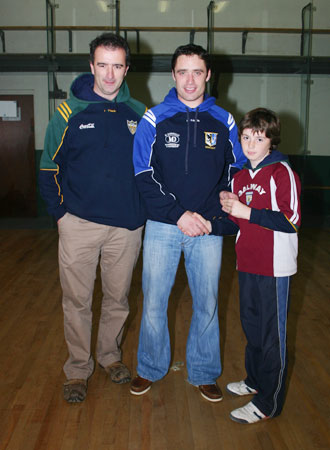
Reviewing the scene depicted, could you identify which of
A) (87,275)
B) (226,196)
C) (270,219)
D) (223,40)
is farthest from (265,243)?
(223,40)

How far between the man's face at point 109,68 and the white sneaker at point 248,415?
4.84 feet

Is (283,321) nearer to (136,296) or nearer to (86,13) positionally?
(136,296)

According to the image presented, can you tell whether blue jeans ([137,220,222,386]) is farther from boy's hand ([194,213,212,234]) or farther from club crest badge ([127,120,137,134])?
club crest badge ([127,120,137,134])

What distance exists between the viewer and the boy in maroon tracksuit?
1.71m

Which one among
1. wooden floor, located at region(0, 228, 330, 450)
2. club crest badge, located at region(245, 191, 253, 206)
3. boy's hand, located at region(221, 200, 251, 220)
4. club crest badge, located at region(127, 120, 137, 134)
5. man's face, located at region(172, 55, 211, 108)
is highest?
man's face, located at region(172, 55, 211, 108)

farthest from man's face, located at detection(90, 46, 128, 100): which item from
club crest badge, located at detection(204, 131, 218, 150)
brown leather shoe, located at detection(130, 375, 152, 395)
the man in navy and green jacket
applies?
brown leather shoe, located at detection(130, 375, 152, 395)

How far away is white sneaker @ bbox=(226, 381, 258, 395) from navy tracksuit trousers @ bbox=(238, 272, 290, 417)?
16 cm

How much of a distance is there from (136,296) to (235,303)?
2.50ft

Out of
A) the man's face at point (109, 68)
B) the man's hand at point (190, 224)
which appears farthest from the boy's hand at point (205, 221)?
the man's face at point (109, 68)

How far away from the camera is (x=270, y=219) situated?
169cm

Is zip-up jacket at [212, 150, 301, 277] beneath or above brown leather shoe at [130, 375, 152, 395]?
above

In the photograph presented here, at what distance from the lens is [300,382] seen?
86.4 inches

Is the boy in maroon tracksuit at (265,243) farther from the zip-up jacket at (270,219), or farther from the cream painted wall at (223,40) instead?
the cream painted wall at (223,40)

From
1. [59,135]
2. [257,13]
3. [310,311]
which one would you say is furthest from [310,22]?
[59,135]
